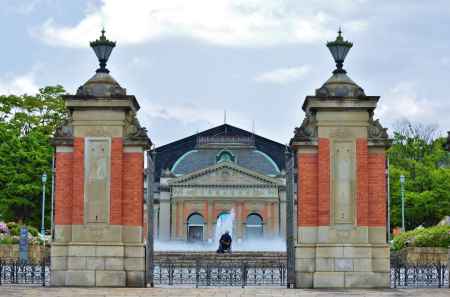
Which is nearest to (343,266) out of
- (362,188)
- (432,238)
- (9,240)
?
(362,188)

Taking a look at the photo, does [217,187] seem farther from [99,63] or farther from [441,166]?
[99,63]

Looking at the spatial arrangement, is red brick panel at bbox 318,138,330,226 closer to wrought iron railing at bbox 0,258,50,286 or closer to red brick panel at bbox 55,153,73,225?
red brick panel at bbox 55,153,73,225

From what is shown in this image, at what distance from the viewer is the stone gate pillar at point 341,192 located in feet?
73.9

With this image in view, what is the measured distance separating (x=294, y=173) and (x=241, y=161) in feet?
308

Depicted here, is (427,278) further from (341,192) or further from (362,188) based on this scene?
(341,192)

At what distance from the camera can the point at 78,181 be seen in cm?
2284

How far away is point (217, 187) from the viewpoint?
102m

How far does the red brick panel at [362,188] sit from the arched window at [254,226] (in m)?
80.1

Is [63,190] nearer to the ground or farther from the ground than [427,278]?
farther from the ground

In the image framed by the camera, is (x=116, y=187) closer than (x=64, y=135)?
Yes

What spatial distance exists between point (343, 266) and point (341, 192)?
183cm

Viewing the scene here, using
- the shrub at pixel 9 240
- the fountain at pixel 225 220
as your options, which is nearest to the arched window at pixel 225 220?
the fountain at pixel 225 220

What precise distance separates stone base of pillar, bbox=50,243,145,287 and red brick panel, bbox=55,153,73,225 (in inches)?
27.6

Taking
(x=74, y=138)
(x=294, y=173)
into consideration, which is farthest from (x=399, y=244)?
(x=74, y=138)
